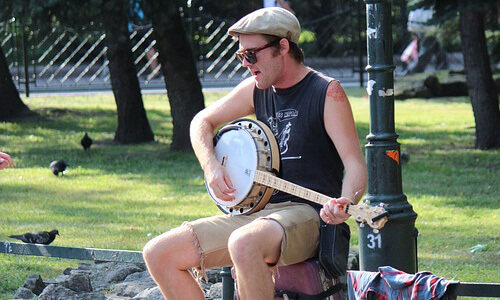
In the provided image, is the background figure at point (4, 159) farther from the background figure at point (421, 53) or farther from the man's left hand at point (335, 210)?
the background figure at point (421, 53)

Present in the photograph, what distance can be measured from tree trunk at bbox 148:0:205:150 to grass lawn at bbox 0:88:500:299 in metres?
0.38

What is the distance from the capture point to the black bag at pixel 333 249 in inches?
169

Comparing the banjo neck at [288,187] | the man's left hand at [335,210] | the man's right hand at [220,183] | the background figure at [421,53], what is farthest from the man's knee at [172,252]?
the background figure at [421,53]

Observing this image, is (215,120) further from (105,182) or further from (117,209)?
(105,182)

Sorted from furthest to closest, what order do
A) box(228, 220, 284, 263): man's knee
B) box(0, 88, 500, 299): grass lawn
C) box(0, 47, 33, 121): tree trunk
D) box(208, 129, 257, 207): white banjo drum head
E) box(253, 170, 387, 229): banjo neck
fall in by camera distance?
box(0, 47, 33, 121): tree trunk
box(0, 88, 500, 299): grass lawn
box(208, 129, 257, 207): white banjo drum head
box(228, 220, 284, 263): man's knee
box(253, 170, 387, 229): banjo neck

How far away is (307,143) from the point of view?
4.59 metres

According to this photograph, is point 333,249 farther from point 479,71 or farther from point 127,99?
point 127,99

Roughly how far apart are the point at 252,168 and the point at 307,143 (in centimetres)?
29

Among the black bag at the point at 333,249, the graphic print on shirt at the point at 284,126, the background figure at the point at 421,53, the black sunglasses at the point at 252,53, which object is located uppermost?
the black sunglasses at the point at 252,53

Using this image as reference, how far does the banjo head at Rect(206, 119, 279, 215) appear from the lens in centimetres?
452

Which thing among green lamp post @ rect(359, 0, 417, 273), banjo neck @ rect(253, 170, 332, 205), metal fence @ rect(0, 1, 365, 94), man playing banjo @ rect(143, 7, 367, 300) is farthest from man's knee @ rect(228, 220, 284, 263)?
metal fence @ rect(0, 1, 365, 94)

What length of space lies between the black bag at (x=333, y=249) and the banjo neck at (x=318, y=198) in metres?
0.16

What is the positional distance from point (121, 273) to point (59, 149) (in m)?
7.66

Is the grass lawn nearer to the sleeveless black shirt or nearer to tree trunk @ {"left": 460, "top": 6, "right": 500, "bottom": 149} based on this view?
tree trunk @ {"left": 460, "top": 6, "right": 500, "bottom": 149}
